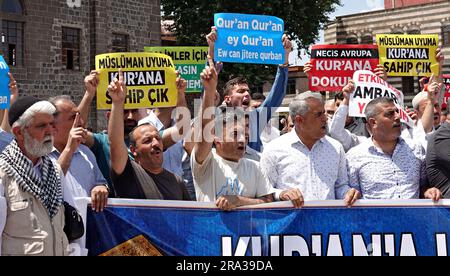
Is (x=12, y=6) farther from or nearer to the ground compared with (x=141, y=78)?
farther from the ground

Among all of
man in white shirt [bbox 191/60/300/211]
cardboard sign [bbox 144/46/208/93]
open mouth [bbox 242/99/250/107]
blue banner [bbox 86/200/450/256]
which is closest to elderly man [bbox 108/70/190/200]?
blue banner [bbox 86/200/450/256]

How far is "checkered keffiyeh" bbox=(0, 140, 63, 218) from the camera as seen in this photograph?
457 centimetres

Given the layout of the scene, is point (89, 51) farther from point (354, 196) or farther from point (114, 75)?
point (354, 196)

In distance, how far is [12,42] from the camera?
90.8 feet

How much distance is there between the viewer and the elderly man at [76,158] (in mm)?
5418

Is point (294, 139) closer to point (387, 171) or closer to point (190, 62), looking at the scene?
point (387, 171)

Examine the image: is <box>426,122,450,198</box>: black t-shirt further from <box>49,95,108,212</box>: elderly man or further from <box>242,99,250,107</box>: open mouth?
<box>49,95,108,212</box>: elderly man

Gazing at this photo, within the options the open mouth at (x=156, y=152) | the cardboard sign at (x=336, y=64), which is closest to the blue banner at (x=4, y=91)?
the open mouth at (x=156, y=152)

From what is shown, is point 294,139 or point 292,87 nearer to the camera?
point 294,139

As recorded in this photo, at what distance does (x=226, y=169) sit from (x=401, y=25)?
125ft

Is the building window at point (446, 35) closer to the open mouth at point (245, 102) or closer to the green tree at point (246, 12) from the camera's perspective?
the green tree at point (246, 12)

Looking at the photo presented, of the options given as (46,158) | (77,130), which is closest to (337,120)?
(77,130)

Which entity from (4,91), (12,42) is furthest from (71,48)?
(4,91)
